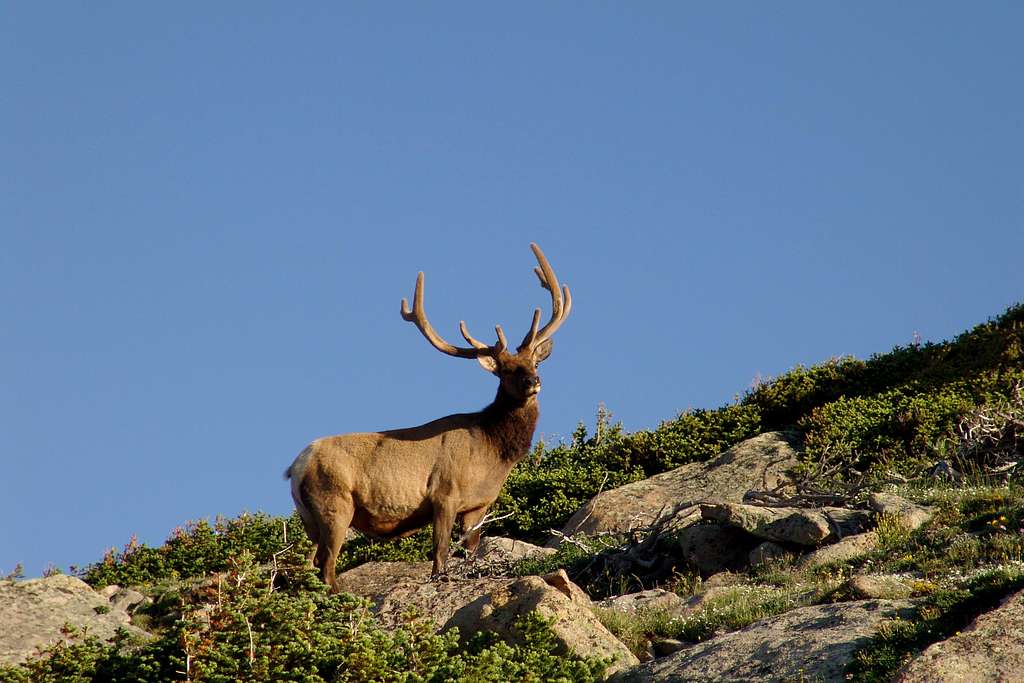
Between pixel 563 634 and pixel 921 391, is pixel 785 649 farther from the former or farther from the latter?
pixel 921 391

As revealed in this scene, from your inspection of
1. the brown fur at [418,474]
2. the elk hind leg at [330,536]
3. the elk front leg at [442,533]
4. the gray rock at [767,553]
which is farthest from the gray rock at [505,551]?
the gray rock at [767,553]

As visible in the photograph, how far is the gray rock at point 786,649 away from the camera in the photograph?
8750mm

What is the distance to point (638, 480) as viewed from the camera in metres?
19.5

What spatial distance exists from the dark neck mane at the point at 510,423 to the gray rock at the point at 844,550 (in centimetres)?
371

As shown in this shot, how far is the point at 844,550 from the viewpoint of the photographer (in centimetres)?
1251

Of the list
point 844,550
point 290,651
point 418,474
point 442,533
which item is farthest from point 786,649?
point 418,474

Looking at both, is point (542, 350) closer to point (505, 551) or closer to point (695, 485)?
point (505, 551)

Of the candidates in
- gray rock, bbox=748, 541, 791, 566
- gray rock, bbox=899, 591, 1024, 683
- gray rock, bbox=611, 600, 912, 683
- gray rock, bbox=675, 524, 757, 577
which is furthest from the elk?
gray rock, bbox=899, 591, 1024, 683

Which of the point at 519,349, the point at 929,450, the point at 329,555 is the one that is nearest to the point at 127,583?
the point at 329,555

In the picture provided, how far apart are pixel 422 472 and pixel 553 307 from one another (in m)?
3.16

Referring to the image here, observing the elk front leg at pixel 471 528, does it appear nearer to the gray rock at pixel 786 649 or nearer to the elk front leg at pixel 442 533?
the elk front leg at pixel 442 533

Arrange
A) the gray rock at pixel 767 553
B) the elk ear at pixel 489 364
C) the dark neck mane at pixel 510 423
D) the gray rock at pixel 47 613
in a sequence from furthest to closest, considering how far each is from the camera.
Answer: the elk ear at pixel 489 364 < the dark neck mane at pixel 510 423 < the gray rock at pixel 767 553 < the gray rock at pixel 47 613

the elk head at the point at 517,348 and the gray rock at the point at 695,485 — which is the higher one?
the elk head at the point at 517,348

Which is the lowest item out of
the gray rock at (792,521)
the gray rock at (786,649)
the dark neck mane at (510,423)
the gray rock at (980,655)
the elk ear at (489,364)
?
the gray rock at (980,655)
